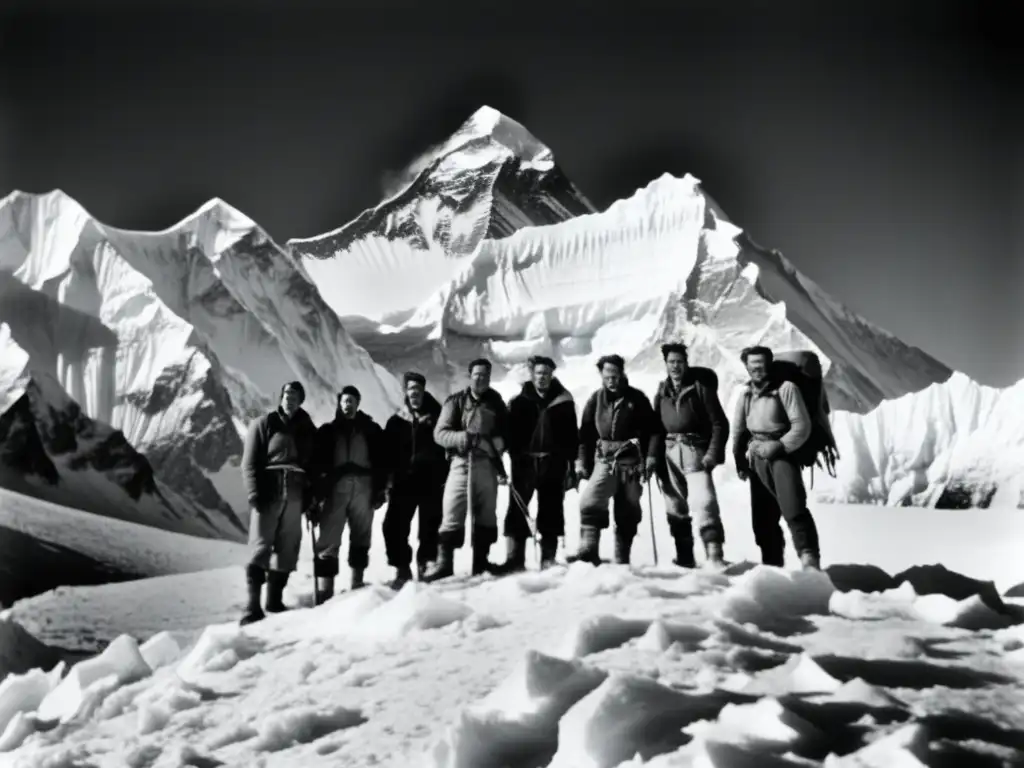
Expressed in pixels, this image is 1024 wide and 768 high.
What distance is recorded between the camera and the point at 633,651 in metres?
4.65

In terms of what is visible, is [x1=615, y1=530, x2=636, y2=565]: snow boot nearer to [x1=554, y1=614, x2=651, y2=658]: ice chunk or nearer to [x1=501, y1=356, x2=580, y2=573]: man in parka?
[x1=501, y1=356, x2=580, y2=573]: man in parka

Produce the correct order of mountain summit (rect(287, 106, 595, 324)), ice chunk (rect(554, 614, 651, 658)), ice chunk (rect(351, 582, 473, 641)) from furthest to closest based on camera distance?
1. mountain summit (rect(287, 106, 595, 324))
2. ice chunk (rect(351, 582, 473, 641))
3. ice chunk (rect(554, 614, 651, 658))

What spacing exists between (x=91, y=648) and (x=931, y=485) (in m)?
14.9

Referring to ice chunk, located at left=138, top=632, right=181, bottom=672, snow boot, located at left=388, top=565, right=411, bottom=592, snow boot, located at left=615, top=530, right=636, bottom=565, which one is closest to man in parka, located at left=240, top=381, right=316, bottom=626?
ice chunk, located at left=138, top=632, right=181, bottom=672

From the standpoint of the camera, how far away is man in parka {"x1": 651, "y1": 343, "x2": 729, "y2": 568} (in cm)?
670

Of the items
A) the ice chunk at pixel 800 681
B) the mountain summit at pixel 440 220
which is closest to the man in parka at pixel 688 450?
the ice chunk at pixel 800 681

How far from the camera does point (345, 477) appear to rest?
7191mm

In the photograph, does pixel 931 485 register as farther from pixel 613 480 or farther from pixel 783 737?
pixel 783 737

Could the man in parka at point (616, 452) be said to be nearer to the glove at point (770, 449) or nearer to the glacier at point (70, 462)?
the glove at point (770, 449)

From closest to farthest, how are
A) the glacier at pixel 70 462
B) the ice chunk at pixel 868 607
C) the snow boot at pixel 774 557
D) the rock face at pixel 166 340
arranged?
the ice chunk at pixel 868 607 < the snow boot at pixel 774 557 < the glacier at pixel 70 462 < the rock face at pixel 166 340

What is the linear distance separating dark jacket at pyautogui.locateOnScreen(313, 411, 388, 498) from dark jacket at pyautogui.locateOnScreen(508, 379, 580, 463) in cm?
107

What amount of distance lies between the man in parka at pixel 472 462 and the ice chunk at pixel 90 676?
2.13 metres

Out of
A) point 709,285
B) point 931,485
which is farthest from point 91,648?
point 709,285

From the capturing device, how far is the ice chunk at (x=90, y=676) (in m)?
5.47
